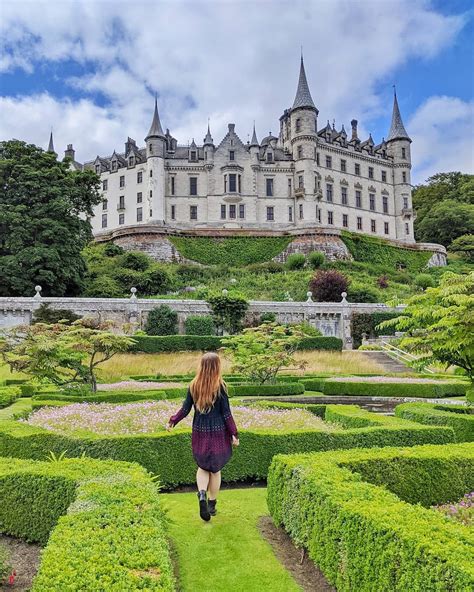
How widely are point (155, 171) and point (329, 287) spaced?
1177 inches

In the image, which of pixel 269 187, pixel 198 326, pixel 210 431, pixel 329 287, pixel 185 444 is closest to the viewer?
pixel 210 431

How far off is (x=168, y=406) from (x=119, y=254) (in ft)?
136

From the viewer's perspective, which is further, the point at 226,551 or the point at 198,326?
the point at 198,326

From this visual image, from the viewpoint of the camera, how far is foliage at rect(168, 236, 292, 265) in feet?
183

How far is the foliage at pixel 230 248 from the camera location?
55.7 meters

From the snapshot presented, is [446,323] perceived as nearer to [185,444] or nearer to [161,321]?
[185,444]

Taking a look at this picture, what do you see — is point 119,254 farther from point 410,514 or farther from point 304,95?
point 410,514

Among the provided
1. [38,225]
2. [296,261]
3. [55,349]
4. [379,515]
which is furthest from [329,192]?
[379,515]

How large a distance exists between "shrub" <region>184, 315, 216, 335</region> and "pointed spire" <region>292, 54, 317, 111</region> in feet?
125

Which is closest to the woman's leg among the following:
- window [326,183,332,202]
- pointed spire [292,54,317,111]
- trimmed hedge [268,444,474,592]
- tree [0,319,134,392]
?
trimmed hedge [268,444,474,592]

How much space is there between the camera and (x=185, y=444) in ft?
26.4

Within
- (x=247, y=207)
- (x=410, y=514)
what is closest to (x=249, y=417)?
(x=410, y=514)

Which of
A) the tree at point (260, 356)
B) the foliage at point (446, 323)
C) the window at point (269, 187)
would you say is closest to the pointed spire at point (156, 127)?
the window at point (269, 187)

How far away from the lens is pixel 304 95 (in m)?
64.3
